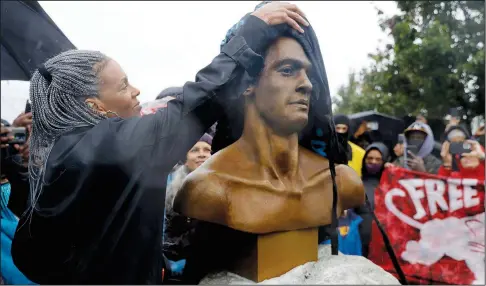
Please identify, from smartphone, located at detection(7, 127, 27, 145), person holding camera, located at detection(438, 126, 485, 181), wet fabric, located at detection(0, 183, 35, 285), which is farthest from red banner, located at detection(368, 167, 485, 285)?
smartphone, located at detection(7, 127, 27, 145)

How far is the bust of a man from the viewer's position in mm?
1742

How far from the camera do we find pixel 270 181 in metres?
1.85

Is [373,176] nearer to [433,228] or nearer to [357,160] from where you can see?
[357,160]

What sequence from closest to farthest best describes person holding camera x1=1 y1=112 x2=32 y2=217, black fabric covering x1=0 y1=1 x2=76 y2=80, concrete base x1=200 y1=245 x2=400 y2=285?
concrete base x1=200 y1=245 x2=400 y2=285
black fabric covering x1=0 y1=1 x2=76 y2=80
person holding camera x1=1 y1=112 x2=32 y2=217

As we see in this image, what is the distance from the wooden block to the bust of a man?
0.04m

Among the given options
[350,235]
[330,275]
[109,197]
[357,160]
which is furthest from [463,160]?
[109,197]

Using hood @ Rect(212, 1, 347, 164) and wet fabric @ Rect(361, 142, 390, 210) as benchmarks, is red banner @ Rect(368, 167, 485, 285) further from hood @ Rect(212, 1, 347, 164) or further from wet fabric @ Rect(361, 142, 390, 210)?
hood @ Rect(212, 1, 347, 164)

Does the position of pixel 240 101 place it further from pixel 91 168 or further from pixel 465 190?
pixel 465 190

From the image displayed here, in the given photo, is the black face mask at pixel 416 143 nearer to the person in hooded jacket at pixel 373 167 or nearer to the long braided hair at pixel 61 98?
the person in hooded jacket at pixel 373 167

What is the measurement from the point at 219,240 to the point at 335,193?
0.53m

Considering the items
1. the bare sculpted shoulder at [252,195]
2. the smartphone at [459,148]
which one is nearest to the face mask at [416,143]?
the smartphone at [459,148]

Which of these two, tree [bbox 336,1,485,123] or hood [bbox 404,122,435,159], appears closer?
hood [bbox 404,122,435,159]

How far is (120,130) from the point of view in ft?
4.58

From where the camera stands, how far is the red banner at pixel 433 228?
365 centimetres
